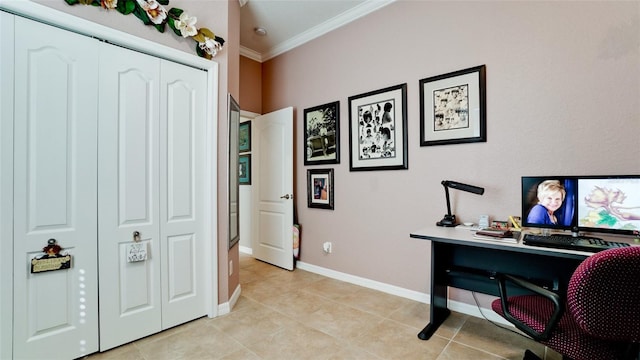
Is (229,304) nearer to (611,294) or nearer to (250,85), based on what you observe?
(611,294)

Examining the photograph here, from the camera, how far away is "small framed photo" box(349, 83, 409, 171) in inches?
111

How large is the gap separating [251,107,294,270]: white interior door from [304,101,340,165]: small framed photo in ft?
0.72

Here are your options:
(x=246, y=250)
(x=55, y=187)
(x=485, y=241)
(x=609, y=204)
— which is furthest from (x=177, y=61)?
(x=246, y=250)

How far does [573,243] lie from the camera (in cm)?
162

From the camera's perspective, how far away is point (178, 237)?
2.22m

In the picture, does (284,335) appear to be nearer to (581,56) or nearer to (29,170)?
(29,170)

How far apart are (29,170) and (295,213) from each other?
2.61 m

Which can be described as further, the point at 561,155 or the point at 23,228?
the point at 561,155

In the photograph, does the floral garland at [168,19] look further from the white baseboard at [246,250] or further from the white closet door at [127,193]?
the white baseboard at [246,250]

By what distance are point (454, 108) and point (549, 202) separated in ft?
3.35

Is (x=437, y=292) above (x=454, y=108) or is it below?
A: below

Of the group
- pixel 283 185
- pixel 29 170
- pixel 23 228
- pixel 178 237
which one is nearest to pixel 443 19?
pixel 283 185

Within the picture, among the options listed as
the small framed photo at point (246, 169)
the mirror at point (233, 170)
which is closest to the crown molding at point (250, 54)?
the small framed photo at point (246, 169)

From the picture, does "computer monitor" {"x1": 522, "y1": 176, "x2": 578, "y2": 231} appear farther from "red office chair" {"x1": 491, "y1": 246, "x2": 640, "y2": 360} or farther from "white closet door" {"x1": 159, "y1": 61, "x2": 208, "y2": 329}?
"white closet door" {"x1": 159, "y1": 61, "x2": 208, "y2": 329}
